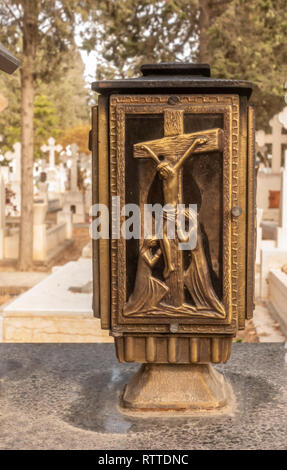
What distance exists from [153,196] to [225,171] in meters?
0.36

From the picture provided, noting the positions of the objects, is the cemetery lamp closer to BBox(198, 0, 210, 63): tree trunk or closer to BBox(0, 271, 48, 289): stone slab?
BBox(0, 271, 48, 289): stone slab

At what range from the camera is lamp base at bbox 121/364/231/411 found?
9.29 feet

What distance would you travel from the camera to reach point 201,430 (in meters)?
2.61

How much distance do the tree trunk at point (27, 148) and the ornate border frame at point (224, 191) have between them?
8.98 m

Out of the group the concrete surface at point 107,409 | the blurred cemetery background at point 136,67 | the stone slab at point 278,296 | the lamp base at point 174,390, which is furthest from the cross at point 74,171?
the lamp base at point 174,390

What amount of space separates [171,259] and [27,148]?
9216mm

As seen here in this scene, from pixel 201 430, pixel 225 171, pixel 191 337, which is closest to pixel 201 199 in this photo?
pixel 225 171

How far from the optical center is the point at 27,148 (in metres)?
11.4

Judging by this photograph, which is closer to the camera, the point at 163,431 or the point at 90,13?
the point at 163,431

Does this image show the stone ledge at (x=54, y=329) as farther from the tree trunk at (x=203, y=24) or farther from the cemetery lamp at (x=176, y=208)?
the tree trunk at (x=203, y=24)

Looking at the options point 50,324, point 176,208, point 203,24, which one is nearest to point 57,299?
point 50,324

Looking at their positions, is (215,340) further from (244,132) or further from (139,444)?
(244,132)

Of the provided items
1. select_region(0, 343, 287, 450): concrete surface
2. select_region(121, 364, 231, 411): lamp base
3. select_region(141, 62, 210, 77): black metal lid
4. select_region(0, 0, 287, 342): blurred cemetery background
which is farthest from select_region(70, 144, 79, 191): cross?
select_region(121, 364, 231, 411): lamp base

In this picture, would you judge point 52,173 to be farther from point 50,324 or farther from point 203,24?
point 50,324
